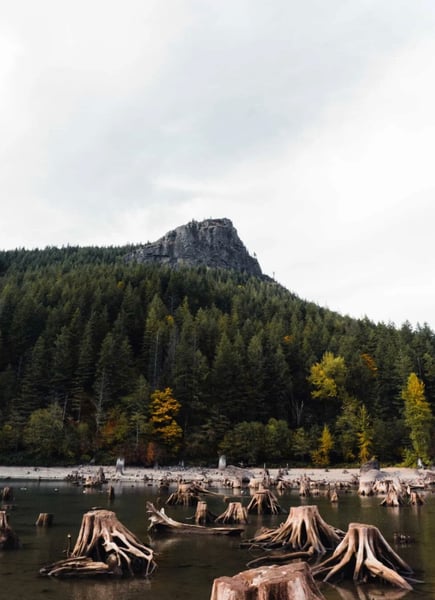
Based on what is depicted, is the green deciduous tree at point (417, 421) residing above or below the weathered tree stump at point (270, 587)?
above

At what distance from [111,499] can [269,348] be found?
69.7m

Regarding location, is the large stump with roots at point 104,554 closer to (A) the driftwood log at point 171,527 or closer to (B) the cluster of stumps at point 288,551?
(B) the cluster of stumps at point 288,551

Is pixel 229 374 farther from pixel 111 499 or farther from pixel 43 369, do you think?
pixel 111 499

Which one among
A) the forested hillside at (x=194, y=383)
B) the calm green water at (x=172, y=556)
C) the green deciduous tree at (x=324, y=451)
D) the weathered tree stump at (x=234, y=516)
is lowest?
the calm green water at (x=172, y=556)

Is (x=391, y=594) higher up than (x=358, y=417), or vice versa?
(x=358, y=417)

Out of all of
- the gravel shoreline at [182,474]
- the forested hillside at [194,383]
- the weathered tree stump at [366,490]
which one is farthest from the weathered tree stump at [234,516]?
the forested hillside at [194,383]

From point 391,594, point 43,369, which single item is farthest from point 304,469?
point 391,594

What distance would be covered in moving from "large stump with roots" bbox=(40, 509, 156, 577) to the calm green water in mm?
477

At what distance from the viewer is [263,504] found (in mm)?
31734

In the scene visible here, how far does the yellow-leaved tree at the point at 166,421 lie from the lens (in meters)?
78.6

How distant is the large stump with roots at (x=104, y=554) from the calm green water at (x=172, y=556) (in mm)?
477

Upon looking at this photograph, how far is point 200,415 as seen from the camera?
8631 cm

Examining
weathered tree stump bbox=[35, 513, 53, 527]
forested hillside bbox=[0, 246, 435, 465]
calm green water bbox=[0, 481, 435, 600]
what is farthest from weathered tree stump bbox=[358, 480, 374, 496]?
weathered tree stump bbox=[35, 513, 53, 527]

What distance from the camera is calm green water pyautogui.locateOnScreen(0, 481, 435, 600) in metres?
13.1
